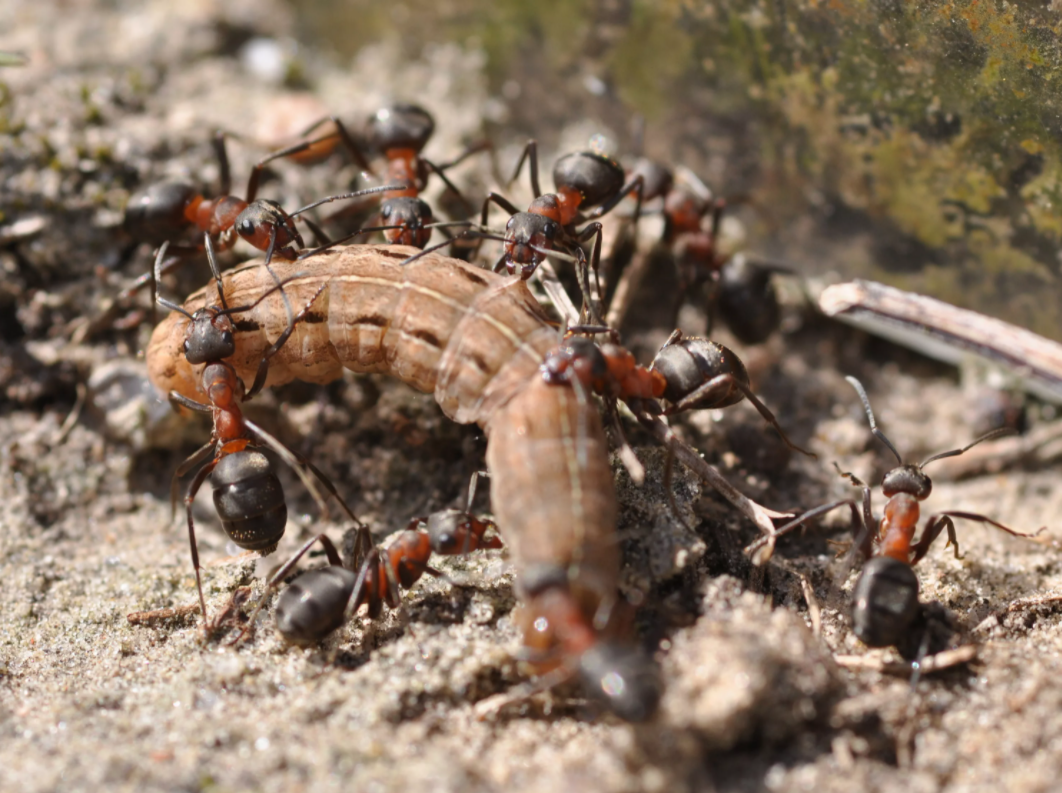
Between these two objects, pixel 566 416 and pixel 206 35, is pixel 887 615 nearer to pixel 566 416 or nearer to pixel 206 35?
pixel 566 416

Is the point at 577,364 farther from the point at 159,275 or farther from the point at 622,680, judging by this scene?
the point at 159,275

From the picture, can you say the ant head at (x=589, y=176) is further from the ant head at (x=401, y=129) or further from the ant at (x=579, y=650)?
the ant at (x=579, y=650)

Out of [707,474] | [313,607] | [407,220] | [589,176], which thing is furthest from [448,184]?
[313,607]

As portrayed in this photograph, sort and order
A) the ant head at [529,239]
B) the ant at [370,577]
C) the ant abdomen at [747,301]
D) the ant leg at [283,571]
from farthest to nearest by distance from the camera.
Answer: the ant abdomen at [747,301]
the ant head at [529,239]
the ant leg at [283,571]
the ant at [370,577]

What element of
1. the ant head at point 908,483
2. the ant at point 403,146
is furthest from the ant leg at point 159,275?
the ant head at point 908,483

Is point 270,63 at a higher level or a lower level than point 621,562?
higher

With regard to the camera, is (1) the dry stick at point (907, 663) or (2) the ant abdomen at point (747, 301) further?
(2) the ant abdomen at point (747, 301)

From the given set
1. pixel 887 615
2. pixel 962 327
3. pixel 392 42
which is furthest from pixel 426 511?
pixel 392 42
